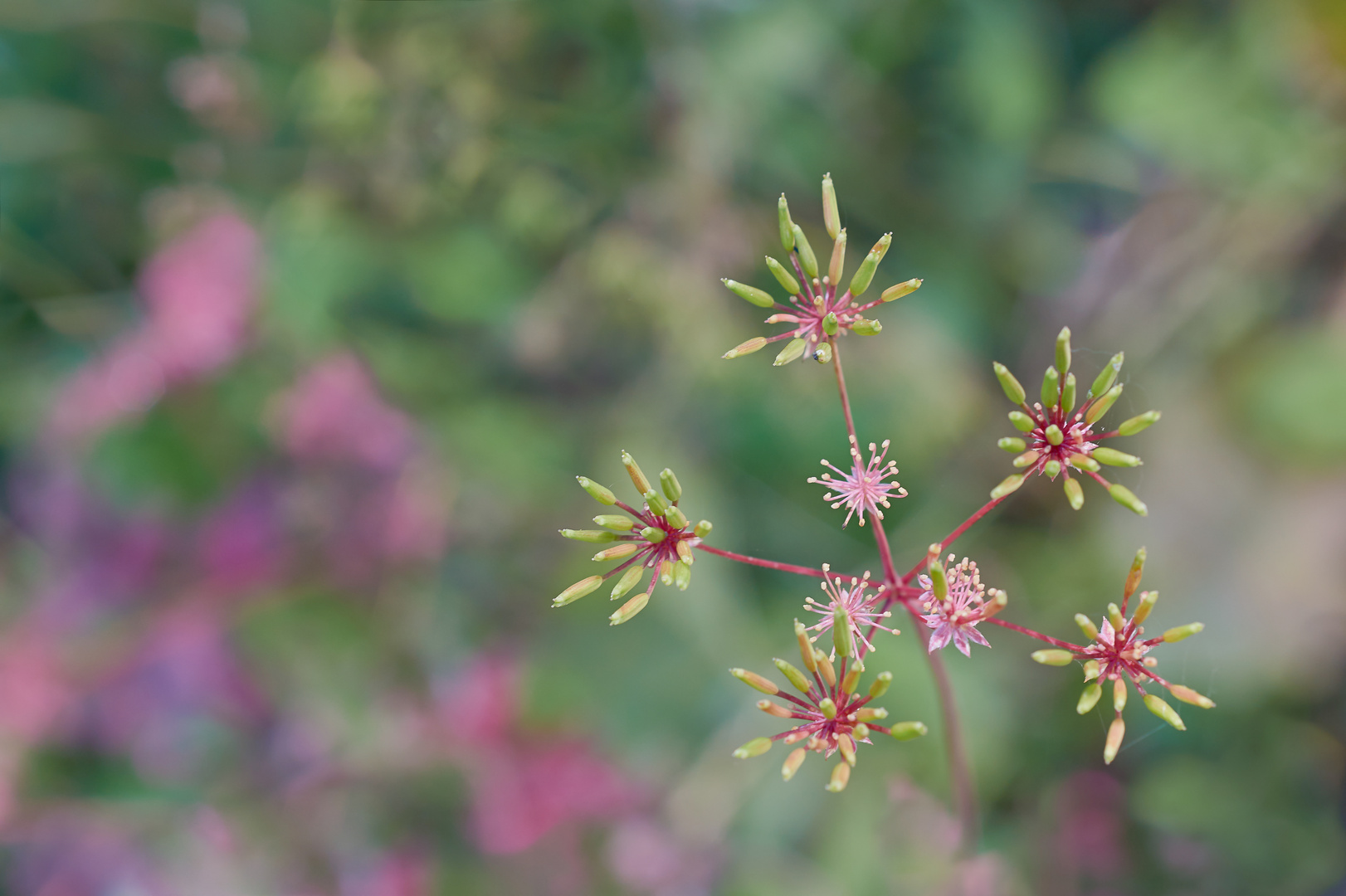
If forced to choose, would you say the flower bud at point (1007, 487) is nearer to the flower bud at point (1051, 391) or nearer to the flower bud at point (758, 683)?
the flower bud at point (1051, 391)

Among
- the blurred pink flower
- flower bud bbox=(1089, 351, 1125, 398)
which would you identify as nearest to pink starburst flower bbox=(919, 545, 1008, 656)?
flower bud bbox=(1089, 351, 1125, 398)

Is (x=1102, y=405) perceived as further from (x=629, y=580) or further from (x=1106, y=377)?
(x=629, y=580)

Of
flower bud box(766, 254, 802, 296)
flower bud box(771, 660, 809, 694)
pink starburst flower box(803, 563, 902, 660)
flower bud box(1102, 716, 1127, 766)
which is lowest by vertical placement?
flower bud box(1102, 716, 1127, 766)

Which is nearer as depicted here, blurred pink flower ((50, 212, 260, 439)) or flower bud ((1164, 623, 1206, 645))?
flower bud ((1164, 623, 1206, 645))

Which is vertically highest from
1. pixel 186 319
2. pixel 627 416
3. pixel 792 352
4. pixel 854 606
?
pixel 186 319

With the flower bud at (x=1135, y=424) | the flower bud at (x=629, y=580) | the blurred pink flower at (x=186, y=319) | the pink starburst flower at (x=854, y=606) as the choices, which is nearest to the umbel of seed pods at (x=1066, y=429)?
the flower bud at (x=1135, y=424)

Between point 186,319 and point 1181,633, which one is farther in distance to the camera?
point 186,319

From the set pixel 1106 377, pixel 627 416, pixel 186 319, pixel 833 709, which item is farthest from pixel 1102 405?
pixel 186 319

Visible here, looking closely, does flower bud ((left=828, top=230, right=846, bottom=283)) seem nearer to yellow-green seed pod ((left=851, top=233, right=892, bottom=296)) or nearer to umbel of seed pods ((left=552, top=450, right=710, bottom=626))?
yellow-green seed pod ((left=851, top=233, right=892, bottom=296))
